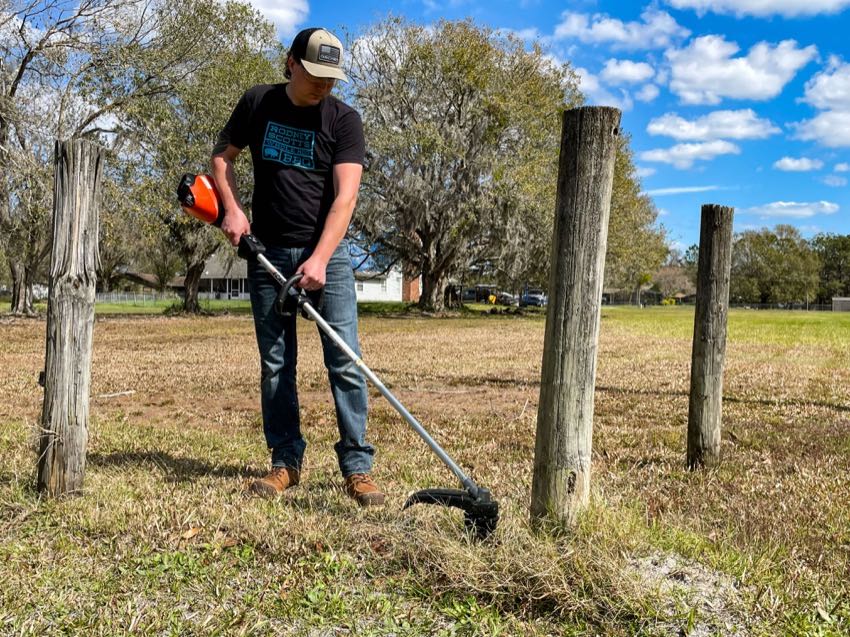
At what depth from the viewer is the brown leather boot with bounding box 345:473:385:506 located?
3.47 meters

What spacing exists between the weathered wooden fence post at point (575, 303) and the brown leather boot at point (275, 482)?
58.0 inches

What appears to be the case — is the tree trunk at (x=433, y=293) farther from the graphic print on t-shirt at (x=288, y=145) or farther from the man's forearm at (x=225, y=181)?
the graphic print on t-shirt at (x=288, y=145)

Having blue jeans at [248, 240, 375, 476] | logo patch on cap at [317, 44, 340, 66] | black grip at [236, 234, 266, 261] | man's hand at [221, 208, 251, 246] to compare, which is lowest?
blue jeans at [248, 240, 375, 476]

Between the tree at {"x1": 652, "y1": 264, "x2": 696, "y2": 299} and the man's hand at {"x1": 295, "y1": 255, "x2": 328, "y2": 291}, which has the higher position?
the tree at {"x1": 652, "y1": 264, "x2": 696, "y2": 299}

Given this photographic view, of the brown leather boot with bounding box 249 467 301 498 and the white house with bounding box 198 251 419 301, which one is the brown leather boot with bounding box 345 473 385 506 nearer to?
the brown leather boot with bounding box 249 467 301 498

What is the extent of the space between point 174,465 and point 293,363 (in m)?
1.10

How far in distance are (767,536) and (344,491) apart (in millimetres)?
2037

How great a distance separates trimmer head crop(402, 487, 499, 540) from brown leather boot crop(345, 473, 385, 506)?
0.66 m

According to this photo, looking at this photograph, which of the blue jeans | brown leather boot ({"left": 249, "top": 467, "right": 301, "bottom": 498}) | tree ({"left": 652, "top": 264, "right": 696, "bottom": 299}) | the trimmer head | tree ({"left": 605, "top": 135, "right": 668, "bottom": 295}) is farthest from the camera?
tree ({"left": 652, "top": 264, "right": 696, "bottom": 299})

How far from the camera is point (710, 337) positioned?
4523 mm

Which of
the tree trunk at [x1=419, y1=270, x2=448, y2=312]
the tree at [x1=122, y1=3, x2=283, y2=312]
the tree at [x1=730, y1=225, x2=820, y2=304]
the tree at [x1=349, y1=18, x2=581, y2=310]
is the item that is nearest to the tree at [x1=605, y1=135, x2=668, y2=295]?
the tree at [x1=349, y1=18, x2=581, y2=310]

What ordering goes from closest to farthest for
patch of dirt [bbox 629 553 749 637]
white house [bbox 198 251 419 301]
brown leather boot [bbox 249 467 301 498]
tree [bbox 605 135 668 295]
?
patch of dirt [bbox 629 553 749 637], brown leather boot [bbox 249 467 301 498], tree [bbox 605 135 668 295], white house [bbox 198 251 419 301]

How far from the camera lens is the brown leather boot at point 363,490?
347cm

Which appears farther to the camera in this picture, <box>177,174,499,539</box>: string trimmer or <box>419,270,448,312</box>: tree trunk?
<box>419,270,448,312</box>: tree trunk
